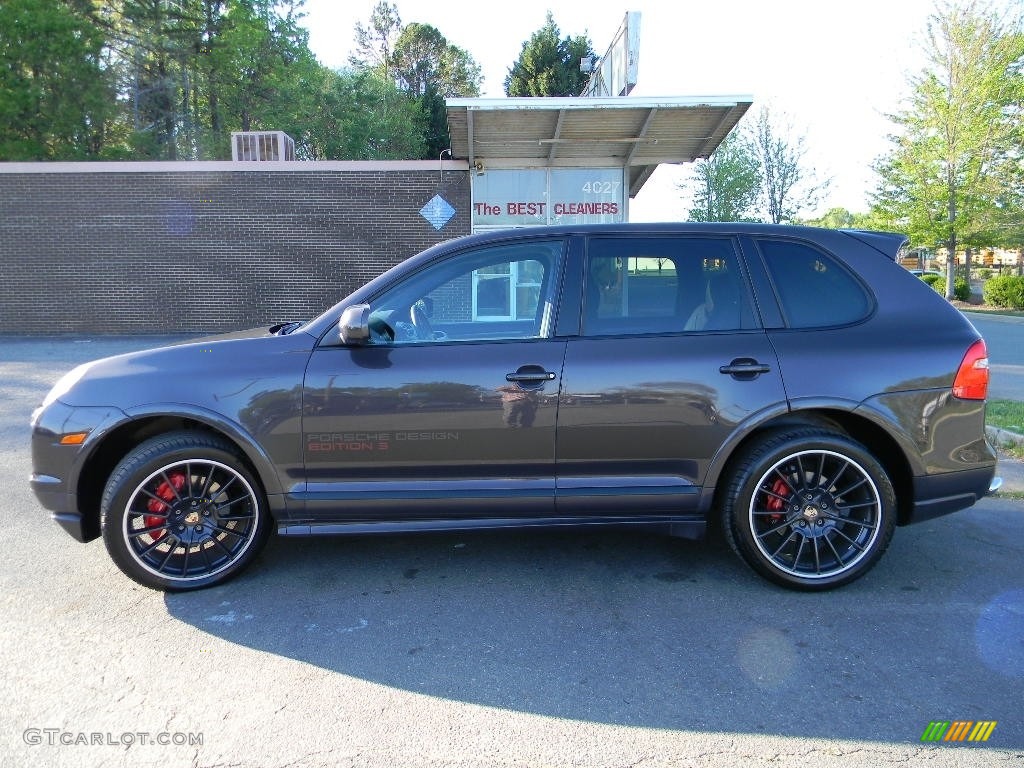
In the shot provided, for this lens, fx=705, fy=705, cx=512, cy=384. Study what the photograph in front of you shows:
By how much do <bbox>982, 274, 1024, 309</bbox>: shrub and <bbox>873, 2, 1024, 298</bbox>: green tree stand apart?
1397 millimetres

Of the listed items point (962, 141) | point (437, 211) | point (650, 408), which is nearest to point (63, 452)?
point (650, 408)

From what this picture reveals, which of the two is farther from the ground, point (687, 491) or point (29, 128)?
point (29, 128)

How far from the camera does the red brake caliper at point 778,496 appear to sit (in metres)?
3.59

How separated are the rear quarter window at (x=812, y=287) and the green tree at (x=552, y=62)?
33.4 metres

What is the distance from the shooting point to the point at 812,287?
12.0ft

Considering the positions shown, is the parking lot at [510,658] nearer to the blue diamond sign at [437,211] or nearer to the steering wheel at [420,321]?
the steering wheel at [420,321]

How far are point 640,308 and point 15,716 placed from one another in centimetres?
316

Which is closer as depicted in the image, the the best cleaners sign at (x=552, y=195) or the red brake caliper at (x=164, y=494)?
the red brake caliper at (x=164, y=494)

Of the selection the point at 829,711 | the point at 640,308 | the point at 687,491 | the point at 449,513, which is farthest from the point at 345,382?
the point at 829,711

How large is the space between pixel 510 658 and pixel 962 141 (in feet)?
88.7

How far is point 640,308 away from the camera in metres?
3.67

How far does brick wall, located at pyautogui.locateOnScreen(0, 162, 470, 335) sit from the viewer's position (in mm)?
15180

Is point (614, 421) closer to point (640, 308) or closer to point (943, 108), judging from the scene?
point (640, 308)

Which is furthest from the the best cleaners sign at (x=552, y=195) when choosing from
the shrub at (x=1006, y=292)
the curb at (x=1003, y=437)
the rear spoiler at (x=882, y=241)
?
the shrub at (x=1006, y=292)
